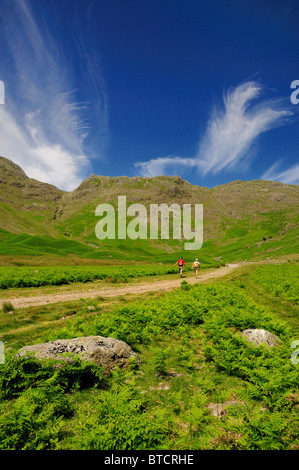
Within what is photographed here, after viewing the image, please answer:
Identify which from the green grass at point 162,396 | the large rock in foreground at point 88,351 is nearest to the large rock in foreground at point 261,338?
the green grass at point 162,396

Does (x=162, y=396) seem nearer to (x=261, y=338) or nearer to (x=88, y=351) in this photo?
(x=88, y=351)

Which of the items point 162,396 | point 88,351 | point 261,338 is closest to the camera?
point 162,396

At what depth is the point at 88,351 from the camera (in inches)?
330

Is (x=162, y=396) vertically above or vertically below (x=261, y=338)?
below

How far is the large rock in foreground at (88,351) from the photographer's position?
25.7ft

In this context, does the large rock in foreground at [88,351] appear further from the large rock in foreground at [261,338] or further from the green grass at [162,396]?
the large rock in foreground at [261,338]

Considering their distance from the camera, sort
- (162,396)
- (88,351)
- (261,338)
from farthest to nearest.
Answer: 1. (261,338)
2. (88,351)
3. (162,396)

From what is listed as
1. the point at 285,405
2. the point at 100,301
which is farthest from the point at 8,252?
the point at 285,405

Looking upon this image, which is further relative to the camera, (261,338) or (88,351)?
(261,338)

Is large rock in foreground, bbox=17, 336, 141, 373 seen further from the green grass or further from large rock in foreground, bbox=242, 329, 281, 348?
large rock in foreground, bbox=242, 329, 281, 348

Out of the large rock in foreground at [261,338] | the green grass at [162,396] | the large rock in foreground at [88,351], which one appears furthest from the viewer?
the large rock in foreground at [261,338]

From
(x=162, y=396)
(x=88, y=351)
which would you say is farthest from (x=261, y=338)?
(x=88, y=351)

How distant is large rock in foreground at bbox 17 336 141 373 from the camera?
7.82m

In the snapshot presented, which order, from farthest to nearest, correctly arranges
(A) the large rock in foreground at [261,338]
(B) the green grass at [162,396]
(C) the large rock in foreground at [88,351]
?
(A) the large rock in foreground at [261,338] → (C) the large rock in foreground at [88,351] → (B) the green grass at [162,396]
